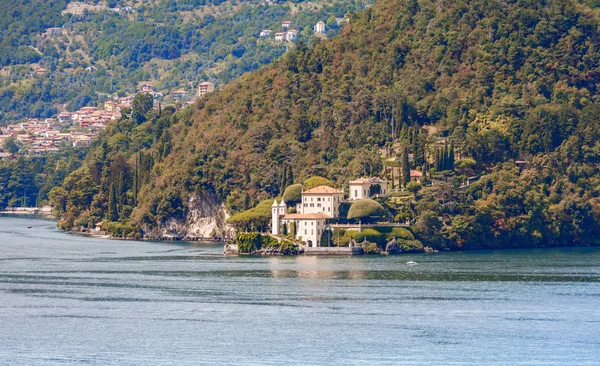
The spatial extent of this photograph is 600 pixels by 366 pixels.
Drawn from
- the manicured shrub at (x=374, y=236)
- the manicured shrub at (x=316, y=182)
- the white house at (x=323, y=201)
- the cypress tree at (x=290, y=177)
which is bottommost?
the manicured shrub at (x=374, y=236)

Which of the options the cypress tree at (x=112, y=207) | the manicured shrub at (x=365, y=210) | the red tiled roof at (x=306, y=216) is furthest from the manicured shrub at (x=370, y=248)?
the cypress tree at (x=112, y=207)

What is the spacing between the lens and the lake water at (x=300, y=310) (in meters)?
65.3

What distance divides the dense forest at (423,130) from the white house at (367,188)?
3.76 metres

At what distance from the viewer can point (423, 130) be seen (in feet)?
483

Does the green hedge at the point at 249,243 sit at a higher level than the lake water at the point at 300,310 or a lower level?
higher

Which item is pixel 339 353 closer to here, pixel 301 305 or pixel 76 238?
pixel 301 305

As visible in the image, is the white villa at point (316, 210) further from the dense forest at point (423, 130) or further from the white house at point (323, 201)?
the dense forest at point (423, 130)

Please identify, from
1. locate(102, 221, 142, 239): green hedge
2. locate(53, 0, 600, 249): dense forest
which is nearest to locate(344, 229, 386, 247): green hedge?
locate(53, 0, 600, 249): dense forest

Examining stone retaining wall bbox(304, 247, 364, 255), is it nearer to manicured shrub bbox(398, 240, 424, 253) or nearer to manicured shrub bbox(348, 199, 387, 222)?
manicured shrub bbox(348, 199, 387, 222)

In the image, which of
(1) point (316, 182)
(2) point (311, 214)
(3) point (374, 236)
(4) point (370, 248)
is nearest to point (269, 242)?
(2) point (311, 214)

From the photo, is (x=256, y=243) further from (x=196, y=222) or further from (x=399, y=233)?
(x=196, y=222)

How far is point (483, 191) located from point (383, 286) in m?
41.1

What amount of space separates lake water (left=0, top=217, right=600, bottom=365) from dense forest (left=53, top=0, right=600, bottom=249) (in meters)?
12.3

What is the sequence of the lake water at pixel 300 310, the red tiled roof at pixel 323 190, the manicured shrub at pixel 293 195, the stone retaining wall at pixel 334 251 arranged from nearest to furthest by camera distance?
the lake water at pixel 300 310, the stone retaining wall at pixel 334 251, the red tiled roof at pixel 323 190, the manicured shrub at pixel 293 195
